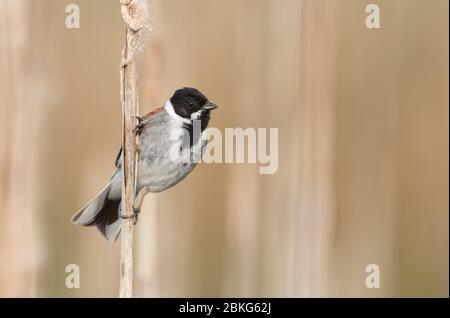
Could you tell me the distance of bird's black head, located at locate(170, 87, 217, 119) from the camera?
342 centimetres

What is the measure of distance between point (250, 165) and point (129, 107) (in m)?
1.68

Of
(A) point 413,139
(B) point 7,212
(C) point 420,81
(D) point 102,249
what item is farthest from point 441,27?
(B) point 7,212

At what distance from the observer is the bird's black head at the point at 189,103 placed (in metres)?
3.42

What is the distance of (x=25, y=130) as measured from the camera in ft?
10.8

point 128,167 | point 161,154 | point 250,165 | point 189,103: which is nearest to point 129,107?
point 128,167

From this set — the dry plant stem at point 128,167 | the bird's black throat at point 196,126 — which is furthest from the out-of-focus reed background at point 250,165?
the dry plant stem at point 128,167

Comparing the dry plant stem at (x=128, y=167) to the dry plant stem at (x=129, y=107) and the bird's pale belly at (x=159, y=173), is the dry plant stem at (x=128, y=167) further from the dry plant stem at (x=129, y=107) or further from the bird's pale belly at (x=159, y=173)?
the bird's pale belly at (x=159, y=173)

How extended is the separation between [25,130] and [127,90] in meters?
0.96

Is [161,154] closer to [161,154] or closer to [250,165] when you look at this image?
[161,154]

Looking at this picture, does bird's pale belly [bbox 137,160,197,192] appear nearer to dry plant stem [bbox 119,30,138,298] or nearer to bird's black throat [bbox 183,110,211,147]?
bird's black throat [bbox 183,110,211,147]

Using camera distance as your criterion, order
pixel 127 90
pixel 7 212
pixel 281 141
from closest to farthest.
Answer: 1. pixel 127 90
2. pixel 7 212
3. pixel 281 141

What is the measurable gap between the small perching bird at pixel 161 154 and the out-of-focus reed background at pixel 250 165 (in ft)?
0.51

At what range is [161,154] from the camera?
330 centimetres
